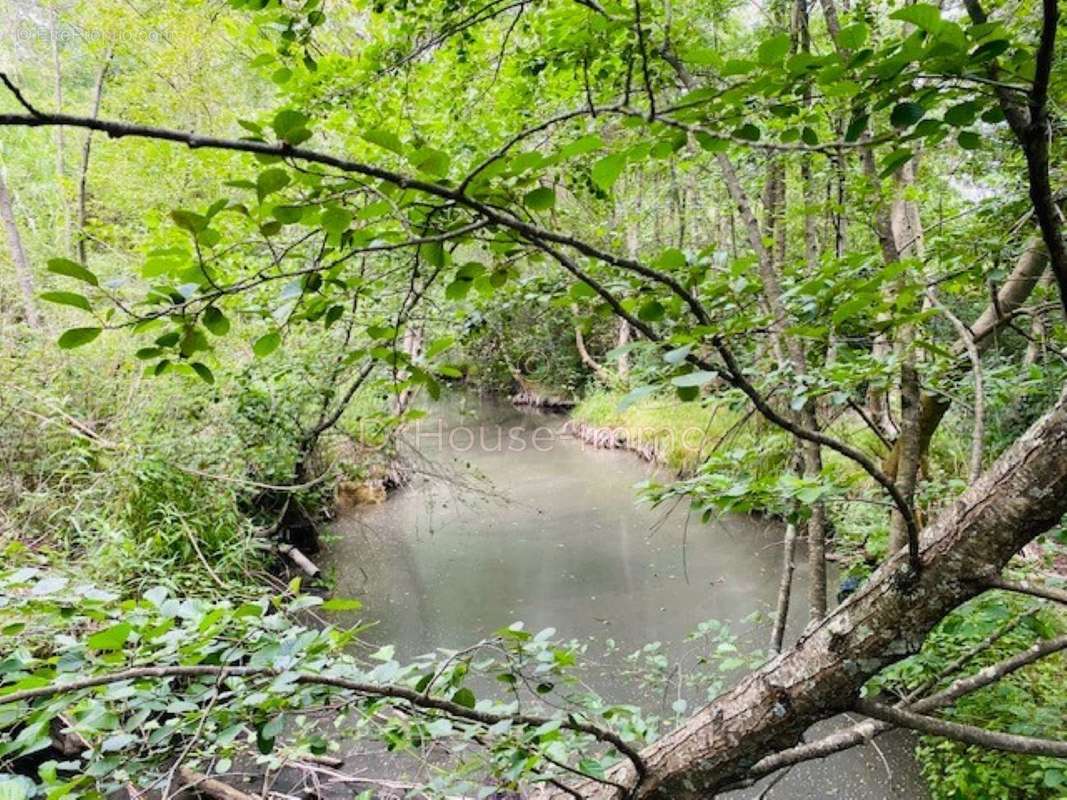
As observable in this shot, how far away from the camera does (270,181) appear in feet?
1.46

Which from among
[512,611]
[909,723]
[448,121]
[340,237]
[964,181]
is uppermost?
[448,121]

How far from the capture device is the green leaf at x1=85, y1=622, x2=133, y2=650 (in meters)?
0.55

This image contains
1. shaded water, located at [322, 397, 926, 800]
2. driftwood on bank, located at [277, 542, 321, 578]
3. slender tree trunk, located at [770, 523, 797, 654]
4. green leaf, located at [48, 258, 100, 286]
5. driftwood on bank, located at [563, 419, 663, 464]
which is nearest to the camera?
green leaf, located at [48, 258, 100, 286]

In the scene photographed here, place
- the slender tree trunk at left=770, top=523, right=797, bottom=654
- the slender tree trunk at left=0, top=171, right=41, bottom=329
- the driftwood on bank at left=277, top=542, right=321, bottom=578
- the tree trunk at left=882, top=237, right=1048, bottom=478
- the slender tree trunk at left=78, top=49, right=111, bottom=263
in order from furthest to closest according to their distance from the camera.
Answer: the slender tree trunk at left=78, top=49, right=111, bottom=263
the driftwood on bank at left=277, top=542, right=321, bottom=578
the slender tree trunk at left=0, top=171, right=41, bottom=329
the slender tree trunk at left=770, top=523, right=797, bottom=654
the tree trunk at left=882, top=237, right=1048, bottom=478

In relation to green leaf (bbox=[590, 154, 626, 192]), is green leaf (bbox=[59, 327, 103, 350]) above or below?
below

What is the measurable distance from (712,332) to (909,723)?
690 millimetres

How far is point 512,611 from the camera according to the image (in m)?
3.54

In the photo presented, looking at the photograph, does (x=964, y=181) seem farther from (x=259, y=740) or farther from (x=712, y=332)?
(x=259, y=740)

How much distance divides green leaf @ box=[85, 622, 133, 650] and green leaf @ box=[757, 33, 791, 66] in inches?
31.8

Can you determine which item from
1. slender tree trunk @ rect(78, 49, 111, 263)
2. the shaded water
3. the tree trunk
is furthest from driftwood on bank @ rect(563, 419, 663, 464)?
slender tree trunk @ rect(78, 49, 111, 263)

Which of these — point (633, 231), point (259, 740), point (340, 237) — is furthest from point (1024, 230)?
point (633, 231)

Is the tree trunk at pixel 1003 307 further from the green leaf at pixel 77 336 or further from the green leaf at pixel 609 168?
the green leaf at pixel 77 336

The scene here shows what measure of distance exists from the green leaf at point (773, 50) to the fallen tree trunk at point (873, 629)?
52 centimetres

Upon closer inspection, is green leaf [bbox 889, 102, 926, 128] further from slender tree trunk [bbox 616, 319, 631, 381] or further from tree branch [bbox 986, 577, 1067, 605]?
tree branch [bbox 986, 577, 1067, 605]
